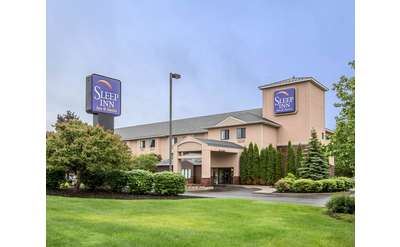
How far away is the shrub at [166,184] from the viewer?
43.4 feet

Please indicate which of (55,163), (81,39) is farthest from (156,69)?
(55,163)

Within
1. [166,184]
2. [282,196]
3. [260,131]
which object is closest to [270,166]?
[260,131]

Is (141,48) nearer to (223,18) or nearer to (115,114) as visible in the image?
(223,18)

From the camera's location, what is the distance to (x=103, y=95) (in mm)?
15852

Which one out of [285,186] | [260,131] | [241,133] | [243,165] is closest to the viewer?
[285,186]

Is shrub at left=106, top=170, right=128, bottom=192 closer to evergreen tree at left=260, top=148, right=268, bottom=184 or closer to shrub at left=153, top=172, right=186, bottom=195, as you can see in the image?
shrub at left=153, top=172, right=186, bottom=195

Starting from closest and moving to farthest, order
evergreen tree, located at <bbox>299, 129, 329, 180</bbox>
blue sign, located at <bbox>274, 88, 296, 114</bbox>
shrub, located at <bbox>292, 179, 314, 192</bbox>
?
shrub, located at <bbox>292, 179, 314, 192</bbox>, evergreen tree, located at <bbox>299, 129, 329, 180</bbox>, blue sign, located at <bbox>274, 88, 296, 114</bbox>

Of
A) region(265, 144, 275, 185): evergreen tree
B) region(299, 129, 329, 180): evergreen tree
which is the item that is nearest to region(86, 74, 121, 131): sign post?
region(299, 129, 329, 180): evergreen tree

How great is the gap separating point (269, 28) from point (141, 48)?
1885mm

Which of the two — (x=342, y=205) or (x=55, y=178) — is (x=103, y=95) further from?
(x=342, y=205)

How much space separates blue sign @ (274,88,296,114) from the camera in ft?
86.4

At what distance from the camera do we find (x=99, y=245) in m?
4.62

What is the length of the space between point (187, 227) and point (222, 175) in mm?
22367

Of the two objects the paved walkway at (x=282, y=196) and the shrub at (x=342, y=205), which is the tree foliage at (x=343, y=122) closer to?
the shrub at (x=342, y=205)
